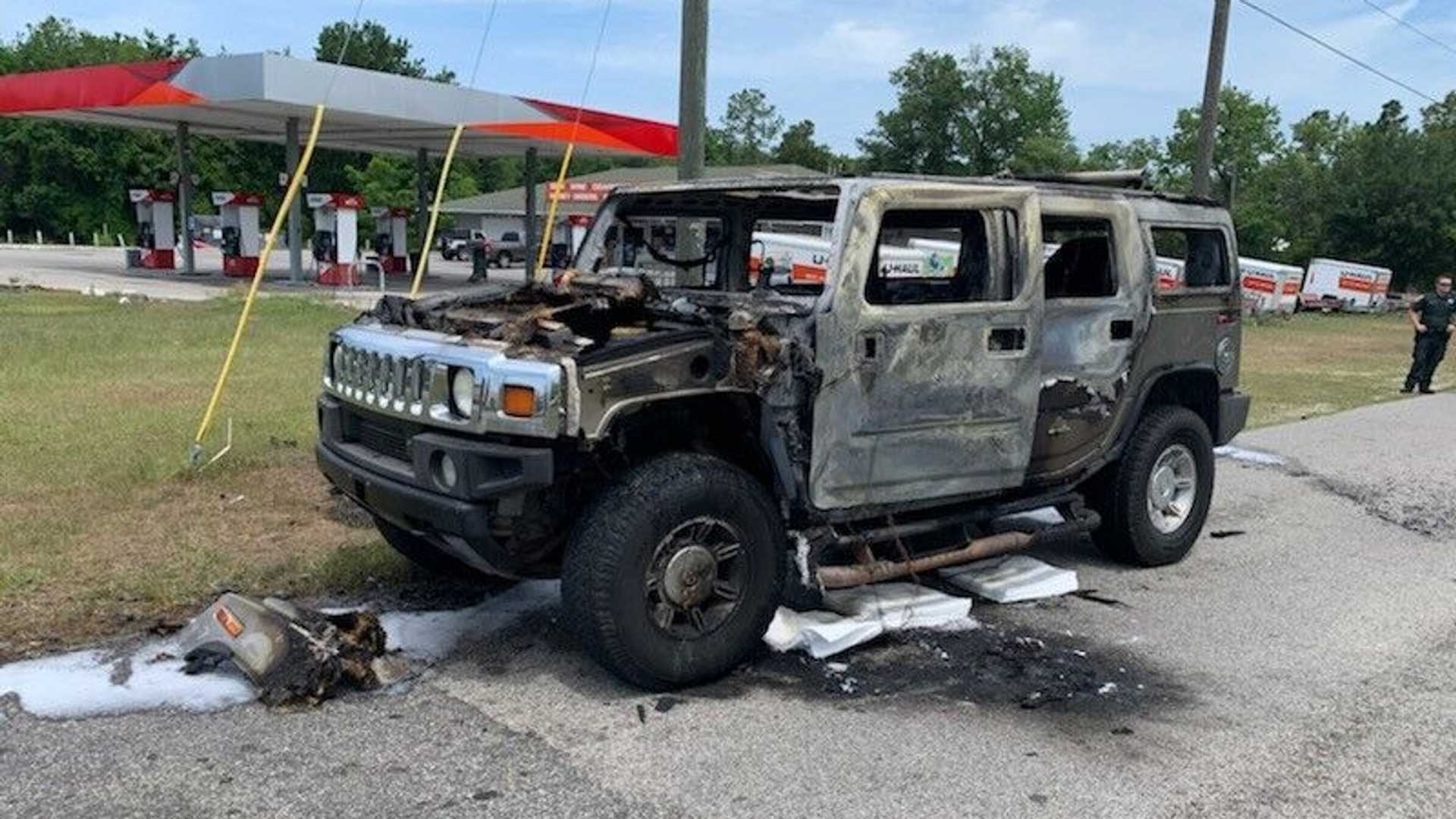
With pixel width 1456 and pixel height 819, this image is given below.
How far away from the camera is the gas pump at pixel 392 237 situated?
35.9 meters

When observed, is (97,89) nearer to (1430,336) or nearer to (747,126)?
(1430,336)

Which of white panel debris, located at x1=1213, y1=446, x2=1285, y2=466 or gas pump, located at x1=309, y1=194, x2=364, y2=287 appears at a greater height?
gas pump, located at x1=309, y1=194, x2=364, y2=287

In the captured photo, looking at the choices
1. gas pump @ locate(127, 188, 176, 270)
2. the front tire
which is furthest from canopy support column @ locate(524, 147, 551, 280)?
the front tire

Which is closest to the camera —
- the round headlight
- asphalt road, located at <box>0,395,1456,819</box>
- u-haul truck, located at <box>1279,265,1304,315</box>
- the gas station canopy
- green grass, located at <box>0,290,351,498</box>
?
asphalt road, located at <box>0,395,1456,819</box>

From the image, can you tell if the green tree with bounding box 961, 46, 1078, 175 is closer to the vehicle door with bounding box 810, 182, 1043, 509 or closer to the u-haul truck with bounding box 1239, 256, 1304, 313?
the u-haul truck with bounding box 1239, 256, 1304, 313

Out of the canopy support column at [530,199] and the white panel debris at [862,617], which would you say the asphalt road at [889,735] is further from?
the canopy support column at [530,199]

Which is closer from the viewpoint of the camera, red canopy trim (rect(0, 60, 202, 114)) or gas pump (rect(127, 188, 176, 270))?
red canopy trim (rect(0, 60, 202, 114))

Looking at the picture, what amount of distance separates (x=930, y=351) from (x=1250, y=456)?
6242 millimetres

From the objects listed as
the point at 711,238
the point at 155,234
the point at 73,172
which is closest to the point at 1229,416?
the point at 711,238

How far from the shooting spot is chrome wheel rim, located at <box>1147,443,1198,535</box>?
6414mm

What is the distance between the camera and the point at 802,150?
9494 centimetres

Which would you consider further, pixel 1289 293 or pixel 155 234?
pixel 1289 293

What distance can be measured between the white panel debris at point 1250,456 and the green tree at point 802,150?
80.7 metres

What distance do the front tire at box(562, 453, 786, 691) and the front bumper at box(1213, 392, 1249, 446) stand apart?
3.35m
